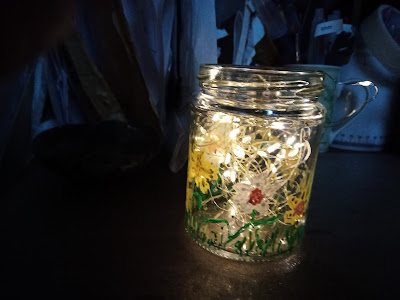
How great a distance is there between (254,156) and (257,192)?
47 mm

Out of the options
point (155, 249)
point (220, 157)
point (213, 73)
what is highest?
point (213, 73)

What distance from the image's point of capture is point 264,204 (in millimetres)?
368

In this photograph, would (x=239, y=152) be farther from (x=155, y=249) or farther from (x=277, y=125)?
(x=155, y=249)

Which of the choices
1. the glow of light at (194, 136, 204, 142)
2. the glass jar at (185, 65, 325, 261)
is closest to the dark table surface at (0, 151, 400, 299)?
the glass jar at (185, 65, 325, 261)

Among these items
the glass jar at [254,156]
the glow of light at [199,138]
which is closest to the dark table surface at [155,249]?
the glass jar at [254,156]

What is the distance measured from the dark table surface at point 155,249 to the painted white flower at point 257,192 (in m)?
0.07

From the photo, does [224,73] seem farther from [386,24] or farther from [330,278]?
[386,24]

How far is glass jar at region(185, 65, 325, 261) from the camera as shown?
346 millimetres

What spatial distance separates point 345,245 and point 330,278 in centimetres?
9

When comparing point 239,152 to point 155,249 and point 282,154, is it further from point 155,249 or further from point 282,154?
point 155,249

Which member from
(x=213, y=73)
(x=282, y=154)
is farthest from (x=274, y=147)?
(x=213, y=73)

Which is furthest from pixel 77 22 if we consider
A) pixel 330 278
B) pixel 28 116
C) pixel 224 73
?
pixel 330 278

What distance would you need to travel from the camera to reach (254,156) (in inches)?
15.0

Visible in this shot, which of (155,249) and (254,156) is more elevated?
(254,156)
